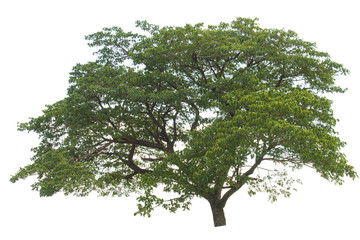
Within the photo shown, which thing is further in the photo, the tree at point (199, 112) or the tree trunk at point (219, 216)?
the tree trunk at point (219, 216)

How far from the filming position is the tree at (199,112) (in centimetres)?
963

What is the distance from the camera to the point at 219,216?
12.4 metres

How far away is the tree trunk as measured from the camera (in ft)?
40.7

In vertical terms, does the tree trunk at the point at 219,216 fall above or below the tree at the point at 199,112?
below

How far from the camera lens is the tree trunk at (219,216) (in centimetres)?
1241

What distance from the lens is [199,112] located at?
13.2 m

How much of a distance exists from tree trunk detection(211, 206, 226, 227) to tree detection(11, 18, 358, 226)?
3cm

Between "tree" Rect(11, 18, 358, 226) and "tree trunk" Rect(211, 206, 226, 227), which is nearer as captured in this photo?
"tree" Rect(11, 18, 358, 226)

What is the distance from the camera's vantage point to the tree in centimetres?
963

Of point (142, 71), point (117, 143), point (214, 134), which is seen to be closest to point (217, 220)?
point (214, 134)

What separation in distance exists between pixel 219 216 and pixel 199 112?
3766 mm

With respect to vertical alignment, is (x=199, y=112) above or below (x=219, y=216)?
above

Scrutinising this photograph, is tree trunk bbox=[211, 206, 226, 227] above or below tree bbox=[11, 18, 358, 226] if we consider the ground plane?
below

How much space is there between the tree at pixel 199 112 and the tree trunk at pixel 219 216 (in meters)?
0.03
